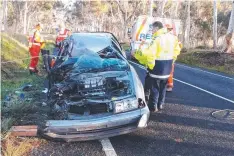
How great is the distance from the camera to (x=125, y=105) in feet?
15.4

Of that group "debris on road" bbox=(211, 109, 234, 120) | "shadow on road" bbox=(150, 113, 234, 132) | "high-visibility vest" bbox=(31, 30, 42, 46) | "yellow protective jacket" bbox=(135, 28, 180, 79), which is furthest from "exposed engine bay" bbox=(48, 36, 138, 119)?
"high-visibility vest" bbox=(31, 30, 42, 46)

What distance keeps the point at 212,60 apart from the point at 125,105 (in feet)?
46.4

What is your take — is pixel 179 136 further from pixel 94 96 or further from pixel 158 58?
pixel 158 58

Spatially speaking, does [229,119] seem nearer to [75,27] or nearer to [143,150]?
[143,150]

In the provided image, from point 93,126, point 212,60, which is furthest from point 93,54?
point 212,60

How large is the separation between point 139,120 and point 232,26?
15.4 m

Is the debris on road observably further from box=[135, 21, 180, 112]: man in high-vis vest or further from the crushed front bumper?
the crushed front bumper

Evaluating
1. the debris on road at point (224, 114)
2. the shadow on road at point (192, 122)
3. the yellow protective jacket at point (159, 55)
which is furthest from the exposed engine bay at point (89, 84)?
the debris on road at point (224, 114)

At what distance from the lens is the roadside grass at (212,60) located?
630 inches

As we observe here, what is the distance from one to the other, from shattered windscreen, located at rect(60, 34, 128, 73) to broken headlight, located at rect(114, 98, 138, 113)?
1.06m

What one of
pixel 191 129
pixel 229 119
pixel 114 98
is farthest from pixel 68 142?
pixel 229 119

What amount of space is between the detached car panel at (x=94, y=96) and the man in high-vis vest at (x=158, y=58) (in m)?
0.44

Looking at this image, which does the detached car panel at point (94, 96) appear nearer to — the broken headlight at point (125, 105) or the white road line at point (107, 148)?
the broken headlight at point (125, 105)

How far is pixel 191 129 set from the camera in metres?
5.29
